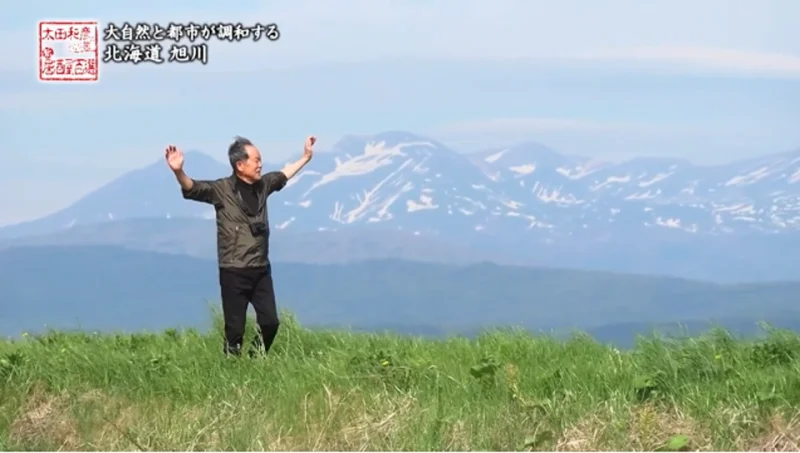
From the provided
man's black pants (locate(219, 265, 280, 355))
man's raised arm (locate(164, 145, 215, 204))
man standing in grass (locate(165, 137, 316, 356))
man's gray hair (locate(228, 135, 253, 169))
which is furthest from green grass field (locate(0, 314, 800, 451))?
man's gray hair (locate(228, 135, 253, 169))

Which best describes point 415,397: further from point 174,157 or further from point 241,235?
point 174,157

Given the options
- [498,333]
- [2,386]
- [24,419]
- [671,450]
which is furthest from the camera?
[498,333]

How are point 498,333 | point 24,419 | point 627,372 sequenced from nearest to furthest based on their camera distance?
point 627,372 → point 24,419 → point 498,333

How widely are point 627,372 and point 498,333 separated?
6.97 feet

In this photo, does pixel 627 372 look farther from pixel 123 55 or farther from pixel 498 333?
pixel 123 55

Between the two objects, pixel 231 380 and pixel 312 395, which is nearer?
pixel 312 395

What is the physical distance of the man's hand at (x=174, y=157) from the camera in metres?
7.70

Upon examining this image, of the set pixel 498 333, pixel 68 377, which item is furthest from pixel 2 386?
pixel 498 333

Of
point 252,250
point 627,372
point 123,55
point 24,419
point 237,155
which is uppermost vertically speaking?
point 123,55

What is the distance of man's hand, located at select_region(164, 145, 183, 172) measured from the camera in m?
7.70

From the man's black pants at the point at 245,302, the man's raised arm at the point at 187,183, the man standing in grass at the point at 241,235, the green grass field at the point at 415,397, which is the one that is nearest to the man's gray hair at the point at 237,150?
the man standing in grass at the point at 241,235

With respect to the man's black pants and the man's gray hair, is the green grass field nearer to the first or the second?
the man's black pants

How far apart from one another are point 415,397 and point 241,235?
80.1 inches

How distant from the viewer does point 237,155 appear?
7.89 meters
